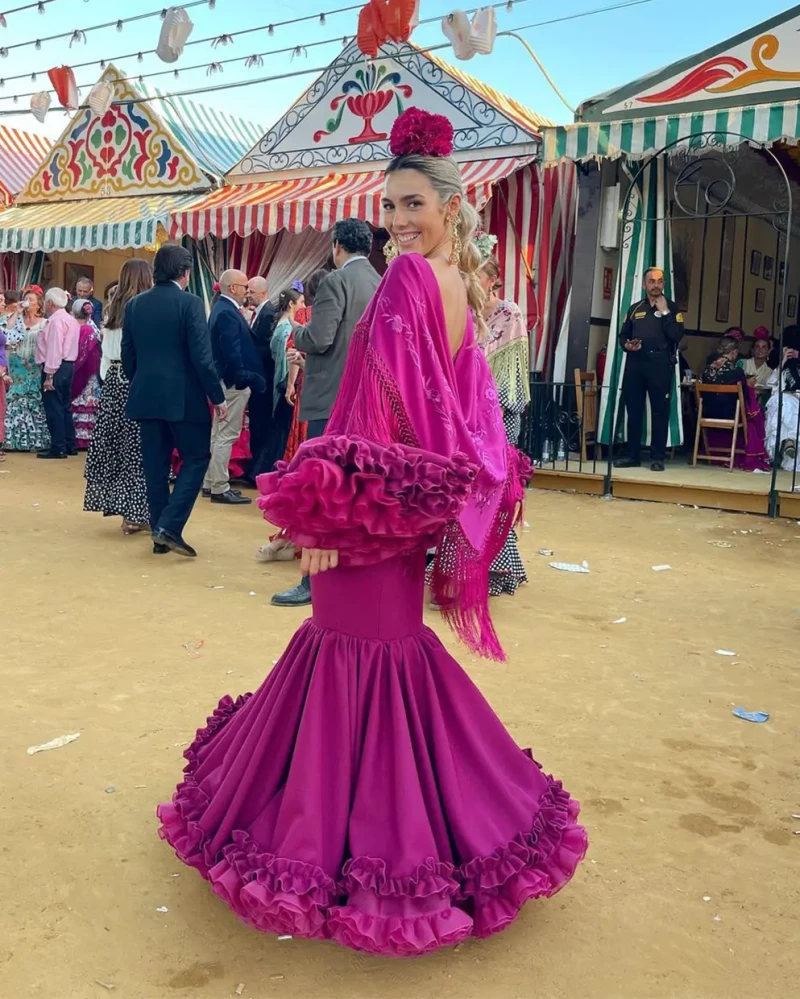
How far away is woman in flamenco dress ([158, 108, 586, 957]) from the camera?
197 cm

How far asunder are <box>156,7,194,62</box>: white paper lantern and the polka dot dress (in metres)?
4.68

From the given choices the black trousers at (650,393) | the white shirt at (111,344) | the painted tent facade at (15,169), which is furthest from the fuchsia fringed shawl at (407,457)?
the painted tent facade at (15,169)

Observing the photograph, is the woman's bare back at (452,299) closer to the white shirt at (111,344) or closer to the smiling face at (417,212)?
the smiling face at (417,212)

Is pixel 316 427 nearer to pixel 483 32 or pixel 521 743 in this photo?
pixel 521 743

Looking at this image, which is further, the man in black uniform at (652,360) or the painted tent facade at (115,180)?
the painted tent facade at (115,180)

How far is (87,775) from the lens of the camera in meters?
2.86

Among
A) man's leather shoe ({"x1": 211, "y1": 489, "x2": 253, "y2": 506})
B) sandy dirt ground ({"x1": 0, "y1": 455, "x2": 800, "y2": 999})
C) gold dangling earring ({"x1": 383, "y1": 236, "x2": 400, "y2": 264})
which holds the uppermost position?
gold dangling earring ({"x1": 383, "y1": 236, "x2": 400, "y2": 264})

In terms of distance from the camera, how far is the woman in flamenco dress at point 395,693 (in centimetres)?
197

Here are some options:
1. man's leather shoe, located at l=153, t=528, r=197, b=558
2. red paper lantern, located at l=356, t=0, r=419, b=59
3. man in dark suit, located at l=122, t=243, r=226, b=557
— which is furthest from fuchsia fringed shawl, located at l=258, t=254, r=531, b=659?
red paper lantern, located at l=356, t=0, r=419, b=59

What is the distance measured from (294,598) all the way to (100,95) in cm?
933

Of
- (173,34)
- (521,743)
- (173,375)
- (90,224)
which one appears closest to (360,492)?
(521,743)

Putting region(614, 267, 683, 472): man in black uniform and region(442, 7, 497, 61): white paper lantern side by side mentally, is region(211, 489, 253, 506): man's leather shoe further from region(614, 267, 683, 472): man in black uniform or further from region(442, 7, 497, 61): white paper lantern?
region(442, 7, 497, 61): white paper lantern

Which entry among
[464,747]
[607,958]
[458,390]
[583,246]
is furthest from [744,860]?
[583,246]

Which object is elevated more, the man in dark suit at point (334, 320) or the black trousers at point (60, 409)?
the man in dark suit at point (334, 320)
